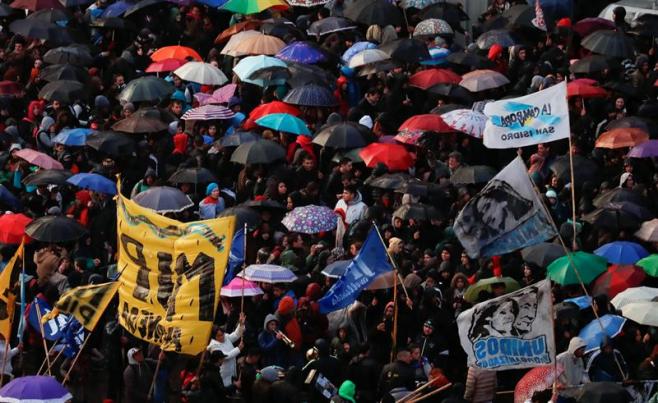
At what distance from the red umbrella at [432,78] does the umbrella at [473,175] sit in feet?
9.74

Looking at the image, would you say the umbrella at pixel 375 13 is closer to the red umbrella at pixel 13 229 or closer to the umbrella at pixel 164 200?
the umbrella at pixel 164 200

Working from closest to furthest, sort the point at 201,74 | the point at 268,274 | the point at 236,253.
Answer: the point at 268,274 < the point at 236,253 < the point at 201,74

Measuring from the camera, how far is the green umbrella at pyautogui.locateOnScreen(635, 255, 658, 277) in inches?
1057

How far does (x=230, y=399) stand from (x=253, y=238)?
164 inches

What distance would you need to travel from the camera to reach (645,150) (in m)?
29.7

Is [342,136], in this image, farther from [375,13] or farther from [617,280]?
[617,280]

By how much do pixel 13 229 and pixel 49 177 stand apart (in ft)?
4.44

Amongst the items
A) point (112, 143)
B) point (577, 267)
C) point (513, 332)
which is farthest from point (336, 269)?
point (112, 143)

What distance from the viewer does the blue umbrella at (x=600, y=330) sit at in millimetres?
25188

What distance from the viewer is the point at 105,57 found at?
116ft

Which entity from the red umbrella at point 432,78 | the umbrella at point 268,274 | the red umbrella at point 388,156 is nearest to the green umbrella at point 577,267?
the umbrella at point 268,274

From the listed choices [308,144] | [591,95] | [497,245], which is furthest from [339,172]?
[497,245]

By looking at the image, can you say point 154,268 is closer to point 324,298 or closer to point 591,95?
point 324,298

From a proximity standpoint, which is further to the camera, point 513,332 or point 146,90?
point 146,90
